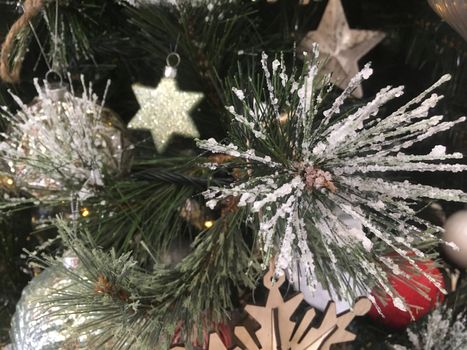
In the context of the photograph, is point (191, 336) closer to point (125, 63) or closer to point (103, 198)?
point (103, 198)

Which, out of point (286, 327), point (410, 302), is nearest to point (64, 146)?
point (286, 327)

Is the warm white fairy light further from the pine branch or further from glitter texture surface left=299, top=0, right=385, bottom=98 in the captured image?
glitter texture surface left=299, top=0, right=385, bottom=98

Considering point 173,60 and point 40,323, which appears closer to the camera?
point 40,323

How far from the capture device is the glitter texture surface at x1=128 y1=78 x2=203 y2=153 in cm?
57

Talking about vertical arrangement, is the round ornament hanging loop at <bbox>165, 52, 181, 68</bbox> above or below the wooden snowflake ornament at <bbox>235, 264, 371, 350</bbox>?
above

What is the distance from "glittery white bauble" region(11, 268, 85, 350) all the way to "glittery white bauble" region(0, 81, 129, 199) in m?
0.09

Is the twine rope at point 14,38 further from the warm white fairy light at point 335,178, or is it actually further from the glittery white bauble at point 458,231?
the glittery white bauble at point 458,231

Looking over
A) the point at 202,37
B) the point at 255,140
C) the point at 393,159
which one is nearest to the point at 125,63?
the point at 202,37

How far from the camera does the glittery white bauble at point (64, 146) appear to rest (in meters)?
0.51

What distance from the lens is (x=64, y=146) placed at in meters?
0.52

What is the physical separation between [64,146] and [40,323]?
168 millimetres

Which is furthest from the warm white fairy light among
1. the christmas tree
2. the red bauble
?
the red bauble

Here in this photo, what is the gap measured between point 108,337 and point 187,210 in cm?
18

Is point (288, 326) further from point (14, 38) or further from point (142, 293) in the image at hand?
point (14, 38)
